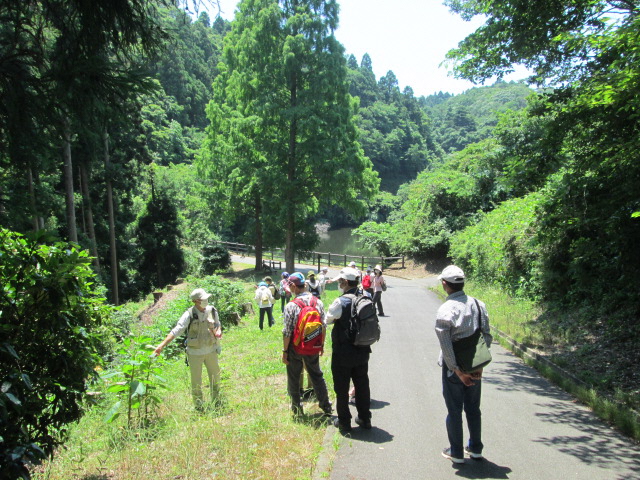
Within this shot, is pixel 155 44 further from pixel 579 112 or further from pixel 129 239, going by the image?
pixel 129 239

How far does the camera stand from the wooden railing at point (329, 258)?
32.3 meters

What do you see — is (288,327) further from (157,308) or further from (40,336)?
(157,308)

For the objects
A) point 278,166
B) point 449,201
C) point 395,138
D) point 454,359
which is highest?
point 395,138

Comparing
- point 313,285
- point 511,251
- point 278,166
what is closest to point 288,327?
point 313,285

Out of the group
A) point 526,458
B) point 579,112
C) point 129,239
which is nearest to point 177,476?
point 526,458

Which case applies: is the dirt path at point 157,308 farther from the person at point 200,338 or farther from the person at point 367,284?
the person at point 200,338

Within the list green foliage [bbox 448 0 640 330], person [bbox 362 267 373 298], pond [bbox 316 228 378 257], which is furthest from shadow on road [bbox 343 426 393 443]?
pond [bbox 316 228 378 257]

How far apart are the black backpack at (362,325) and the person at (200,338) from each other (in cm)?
197

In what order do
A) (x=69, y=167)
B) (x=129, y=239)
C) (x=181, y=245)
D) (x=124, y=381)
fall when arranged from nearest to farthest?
1. (x=124, y=381)
2. (x=69, y=167)
3. (x=129, y=239)
4. (x=181, y=245)

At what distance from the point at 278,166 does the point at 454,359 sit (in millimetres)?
22000

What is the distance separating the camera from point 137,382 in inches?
206

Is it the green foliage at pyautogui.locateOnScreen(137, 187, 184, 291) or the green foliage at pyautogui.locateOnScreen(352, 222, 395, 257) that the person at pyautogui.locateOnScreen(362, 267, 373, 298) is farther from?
the green foliage at pyautogui.locateOnScreen(352, 222, 395, 257)

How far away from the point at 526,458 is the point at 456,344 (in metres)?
1.55

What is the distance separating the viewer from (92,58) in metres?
4.65
